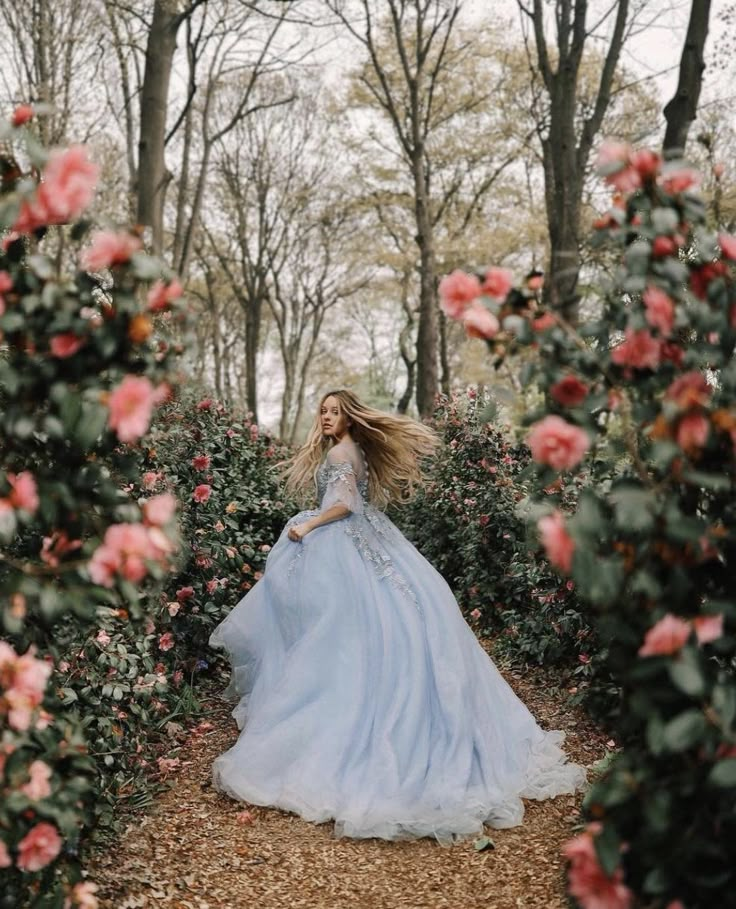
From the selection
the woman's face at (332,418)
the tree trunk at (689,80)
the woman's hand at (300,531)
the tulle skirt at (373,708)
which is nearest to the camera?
the tulle skirt at (373,708)

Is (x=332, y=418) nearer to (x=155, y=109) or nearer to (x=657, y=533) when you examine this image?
(x=657, y=533)

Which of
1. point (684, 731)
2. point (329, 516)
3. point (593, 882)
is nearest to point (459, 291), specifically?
point (684, 731)

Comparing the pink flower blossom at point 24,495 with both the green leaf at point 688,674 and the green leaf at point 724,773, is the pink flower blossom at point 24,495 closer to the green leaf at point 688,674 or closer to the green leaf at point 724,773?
the green leaf at point 688,674

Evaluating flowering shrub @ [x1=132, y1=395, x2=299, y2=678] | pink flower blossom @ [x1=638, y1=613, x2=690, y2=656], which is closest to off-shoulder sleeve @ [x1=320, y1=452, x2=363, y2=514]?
flowering shrub @ [x1=132, y1=395, x2=299, y2=678]

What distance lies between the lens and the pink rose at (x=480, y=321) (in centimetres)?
201

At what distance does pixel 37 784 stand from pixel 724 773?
1.49 metres

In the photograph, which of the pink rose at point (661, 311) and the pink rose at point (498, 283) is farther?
the pink rose at point (498, 283)

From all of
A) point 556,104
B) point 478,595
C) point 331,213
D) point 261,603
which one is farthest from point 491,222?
point 261,603

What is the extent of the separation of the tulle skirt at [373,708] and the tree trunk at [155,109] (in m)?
5.36

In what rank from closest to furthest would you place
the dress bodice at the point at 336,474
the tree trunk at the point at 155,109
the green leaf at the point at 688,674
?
the green leaf at the point at 688,674
the dress bodice at the point at 336,474
the tree trunk at the point at 155,109

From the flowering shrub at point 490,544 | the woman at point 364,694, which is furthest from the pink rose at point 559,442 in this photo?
the flowering shrub at point 490,544

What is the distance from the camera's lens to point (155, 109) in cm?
889

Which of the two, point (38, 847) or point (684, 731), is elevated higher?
point (684, 731)

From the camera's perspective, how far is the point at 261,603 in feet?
16.5
